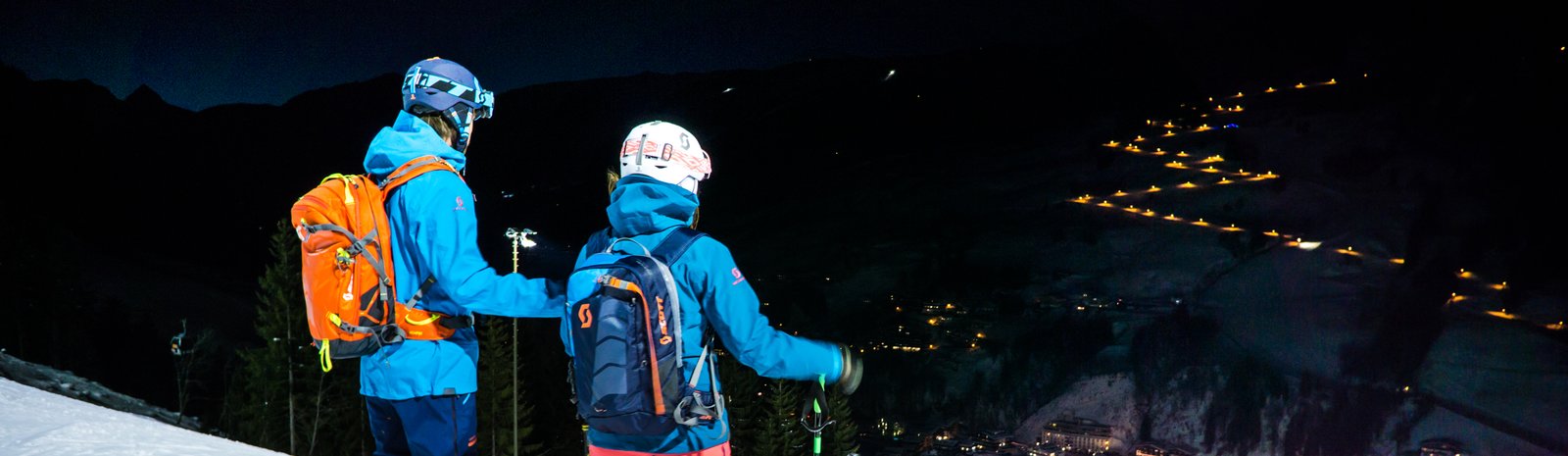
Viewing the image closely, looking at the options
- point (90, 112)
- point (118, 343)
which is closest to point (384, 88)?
point (90, 112)

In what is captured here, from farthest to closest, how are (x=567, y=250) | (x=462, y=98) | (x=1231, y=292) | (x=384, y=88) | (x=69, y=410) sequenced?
(x=384, y=88) → (x=567, y=250) → (x=1231, y=292) → (x=69, y=410) → (x=462, y=98)

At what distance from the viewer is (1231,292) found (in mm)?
93312

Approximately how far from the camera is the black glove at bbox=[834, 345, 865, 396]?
4121 mm

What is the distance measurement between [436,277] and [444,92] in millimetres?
859

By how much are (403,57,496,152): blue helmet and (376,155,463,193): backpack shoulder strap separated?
12.5 inches

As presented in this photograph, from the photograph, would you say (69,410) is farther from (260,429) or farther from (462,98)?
(260,429)

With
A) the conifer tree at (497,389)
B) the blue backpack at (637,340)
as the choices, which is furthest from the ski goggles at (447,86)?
the conifer tree at (497,389)

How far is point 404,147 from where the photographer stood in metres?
4.30

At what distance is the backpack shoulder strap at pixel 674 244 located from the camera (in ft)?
12.8

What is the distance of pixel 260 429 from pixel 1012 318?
2736 inches

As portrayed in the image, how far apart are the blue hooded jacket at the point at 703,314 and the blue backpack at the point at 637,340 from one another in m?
0.06

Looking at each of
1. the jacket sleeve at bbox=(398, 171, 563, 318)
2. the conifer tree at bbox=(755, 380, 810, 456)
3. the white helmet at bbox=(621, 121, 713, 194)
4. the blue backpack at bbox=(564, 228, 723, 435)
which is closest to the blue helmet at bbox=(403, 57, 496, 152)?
the jacket sleeve at bbox=(398, 171, 563, 318)

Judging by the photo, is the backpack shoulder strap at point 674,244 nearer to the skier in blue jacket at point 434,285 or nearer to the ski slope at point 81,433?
the skier in blue jacket at point 434,285

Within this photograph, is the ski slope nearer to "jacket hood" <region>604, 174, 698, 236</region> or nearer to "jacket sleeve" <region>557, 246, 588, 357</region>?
"jacket sleeve" <region>557, 246, 588, 357</region>
